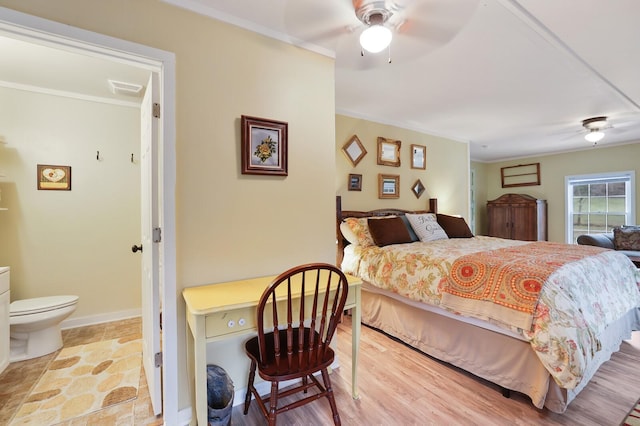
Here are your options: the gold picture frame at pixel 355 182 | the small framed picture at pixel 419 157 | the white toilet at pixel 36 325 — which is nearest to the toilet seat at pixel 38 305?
the white toilet at pixel 36 325

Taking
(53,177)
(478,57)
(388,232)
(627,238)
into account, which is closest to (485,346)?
(388,232)

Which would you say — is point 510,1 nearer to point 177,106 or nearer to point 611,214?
point 177,106

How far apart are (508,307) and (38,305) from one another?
134 inches

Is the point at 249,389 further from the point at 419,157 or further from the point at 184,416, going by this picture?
the point at 419,157

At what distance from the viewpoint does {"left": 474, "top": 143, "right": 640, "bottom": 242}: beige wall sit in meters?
5.08

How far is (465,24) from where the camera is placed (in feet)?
6.11

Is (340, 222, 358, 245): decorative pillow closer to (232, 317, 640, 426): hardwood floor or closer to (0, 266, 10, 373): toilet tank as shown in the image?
(232, 317, 640, 426): hardwood floor

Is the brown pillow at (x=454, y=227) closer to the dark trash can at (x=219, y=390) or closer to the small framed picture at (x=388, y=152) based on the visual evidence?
the small framed picture at (x=388, y=152)

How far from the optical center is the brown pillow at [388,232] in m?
2.99

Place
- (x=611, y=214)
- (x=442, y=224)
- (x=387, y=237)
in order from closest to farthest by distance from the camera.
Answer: (x=387, y=237) → (x=442, y=224) → (x=611, y=214)

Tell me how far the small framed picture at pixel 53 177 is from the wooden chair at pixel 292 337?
2.54 meters

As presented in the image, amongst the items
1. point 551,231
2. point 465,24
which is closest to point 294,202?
point 465,24

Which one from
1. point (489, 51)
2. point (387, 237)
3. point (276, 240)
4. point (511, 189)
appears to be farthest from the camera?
point (511, 189)

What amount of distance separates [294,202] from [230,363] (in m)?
1.09
